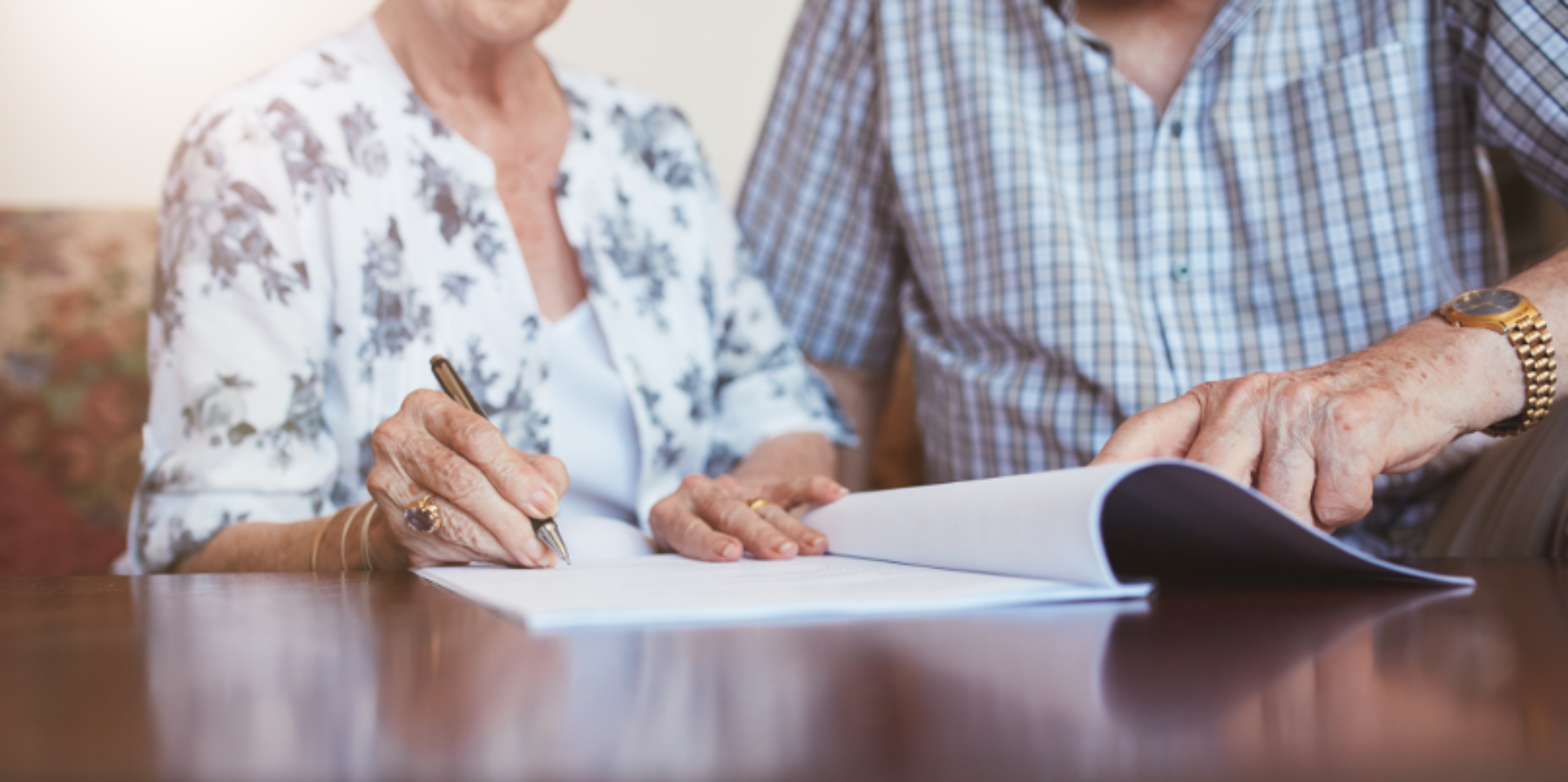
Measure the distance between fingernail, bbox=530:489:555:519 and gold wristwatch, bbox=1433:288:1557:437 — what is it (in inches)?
24.9

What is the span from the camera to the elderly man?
1031 mm

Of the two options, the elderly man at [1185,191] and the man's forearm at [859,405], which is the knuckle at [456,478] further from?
the man's forearm at [859,405]

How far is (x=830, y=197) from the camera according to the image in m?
1.32

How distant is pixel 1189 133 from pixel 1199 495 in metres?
0.79

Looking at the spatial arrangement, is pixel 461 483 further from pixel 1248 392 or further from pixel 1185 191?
pixel 1185 191

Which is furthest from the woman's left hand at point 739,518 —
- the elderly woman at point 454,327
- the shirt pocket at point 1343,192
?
the shirt pocket at point 1343,192

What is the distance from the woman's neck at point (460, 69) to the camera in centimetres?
107

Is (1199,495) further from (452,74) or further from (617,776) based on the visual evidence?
(452,74)

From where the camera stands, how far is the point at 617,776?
0.19 metres

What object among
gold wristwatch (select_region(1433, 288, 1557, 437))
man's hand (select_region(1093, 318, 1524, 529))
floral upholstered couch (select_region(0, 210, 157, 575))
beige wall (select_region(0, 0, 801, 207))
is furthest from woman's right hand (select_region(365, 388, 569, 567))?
beige wall (select_region(0, 0, 801, 207))

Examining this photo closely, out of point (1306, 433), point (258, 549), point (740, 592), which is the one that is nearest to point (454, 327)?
point (258, 549)

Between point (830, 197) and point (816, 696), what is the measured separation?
3.63 feet

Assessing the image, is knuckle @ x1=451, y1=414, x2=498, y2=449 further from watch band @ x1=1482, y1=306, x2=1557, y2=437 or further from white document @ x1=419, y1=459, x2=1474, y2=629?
watch band @ x1=1482, y1=306, x2=1557, y2=437

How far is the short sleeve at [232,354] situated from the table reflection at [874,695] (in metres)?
0.46
